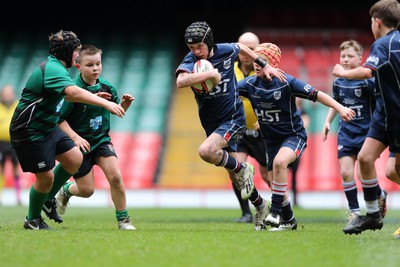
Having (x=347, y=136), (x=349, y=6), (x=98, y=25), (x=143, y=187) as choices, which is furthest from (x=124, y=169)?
(x=347, y=136)

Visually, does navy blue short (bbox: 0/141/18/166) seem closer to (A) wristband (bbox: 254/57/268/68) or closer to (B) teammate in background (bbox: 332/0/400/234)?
(A) wristband (bbox: 254/57/268/68)

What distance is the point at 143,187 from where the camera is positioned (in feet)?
61.8

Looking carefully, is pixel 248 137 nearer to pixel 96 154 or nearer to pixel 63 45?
pixel 96 154

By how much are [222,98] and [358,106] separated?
6.02 feet

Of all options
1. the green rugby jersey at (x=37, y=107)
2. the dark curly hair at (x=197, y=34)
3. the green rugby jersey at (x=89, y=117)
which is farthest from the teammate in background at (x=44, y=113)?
the dark curly hair at (x=197, y=34)

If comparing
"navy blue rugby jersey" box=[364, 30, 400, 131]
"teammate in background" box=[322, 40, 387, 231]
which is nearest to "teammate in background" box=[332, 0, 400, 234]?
"navy blue rugby jersey" box=[364, 30, 400, 131]

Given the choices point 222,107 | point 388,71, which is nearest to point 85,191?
point 222,107

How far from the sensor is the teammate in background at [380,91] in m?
6.62

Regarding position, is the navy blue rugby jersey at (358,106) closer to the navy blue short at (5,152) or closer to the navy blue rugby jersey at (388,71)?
the navy blue rugby jersey at (388,71)

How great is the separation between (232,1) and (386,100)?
20.9m

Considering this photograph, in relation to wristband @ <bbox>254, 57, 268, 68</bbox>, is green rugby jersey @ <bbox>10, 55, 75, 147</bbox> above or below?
below

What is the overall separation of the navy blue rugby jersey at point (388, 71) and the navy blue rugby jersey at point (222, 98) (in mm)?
1983

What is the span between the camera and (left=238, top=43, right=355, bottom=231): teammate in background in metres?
8.01

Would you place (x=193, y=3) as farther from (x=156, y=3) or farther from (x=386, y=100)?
(x=386, y=100)
